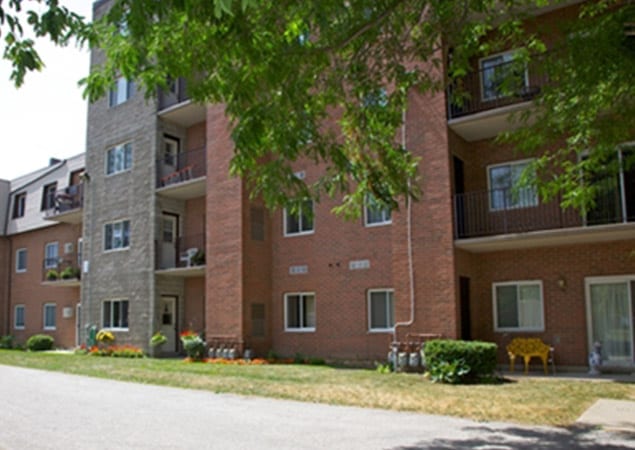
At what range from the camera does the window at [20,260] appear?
113 feet

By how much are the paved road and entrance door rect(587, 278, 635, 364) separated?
24.7ft

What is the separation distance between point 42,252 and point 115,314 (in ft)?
32.6

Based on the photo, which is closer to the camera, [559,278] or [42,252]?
[559,278]

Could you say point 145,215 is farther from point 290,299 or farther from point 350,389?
point 350,389

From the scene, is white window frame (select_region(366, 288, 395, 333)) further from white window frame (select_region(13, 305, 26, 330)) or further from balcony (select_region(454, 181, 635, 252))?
white window frame (select_region(13, 305, 26, 330))

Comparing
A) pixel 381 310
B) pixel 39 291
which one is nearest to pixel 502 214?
pixel 381 310

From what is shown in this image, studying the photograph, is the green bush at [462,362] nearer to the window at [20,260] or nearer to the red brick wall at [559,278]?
the red brick wall at [559,278]

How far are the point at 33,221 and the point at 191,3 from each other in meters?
31.0

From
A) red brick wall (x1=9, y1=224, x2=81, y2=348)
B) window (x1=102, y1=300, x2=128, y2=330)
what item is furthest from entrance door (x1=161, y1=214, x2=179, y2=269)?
red brick wall (x1=9, y1=224, x2=81, y2=348)

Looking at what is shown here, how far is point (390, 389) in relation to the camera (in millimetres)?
13055

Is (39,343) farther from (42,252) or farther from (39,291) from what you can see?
(42,252)

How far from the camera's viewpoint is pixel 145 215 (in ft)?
80.5

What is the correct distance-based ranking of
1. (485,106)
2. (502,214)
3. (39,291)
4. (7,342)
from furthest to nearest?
(39,291)
(7,342)
(485,106)
(502,214)

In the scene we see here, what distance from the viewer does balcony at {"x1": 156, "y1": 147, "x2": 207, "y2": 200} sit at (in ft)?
77.9
